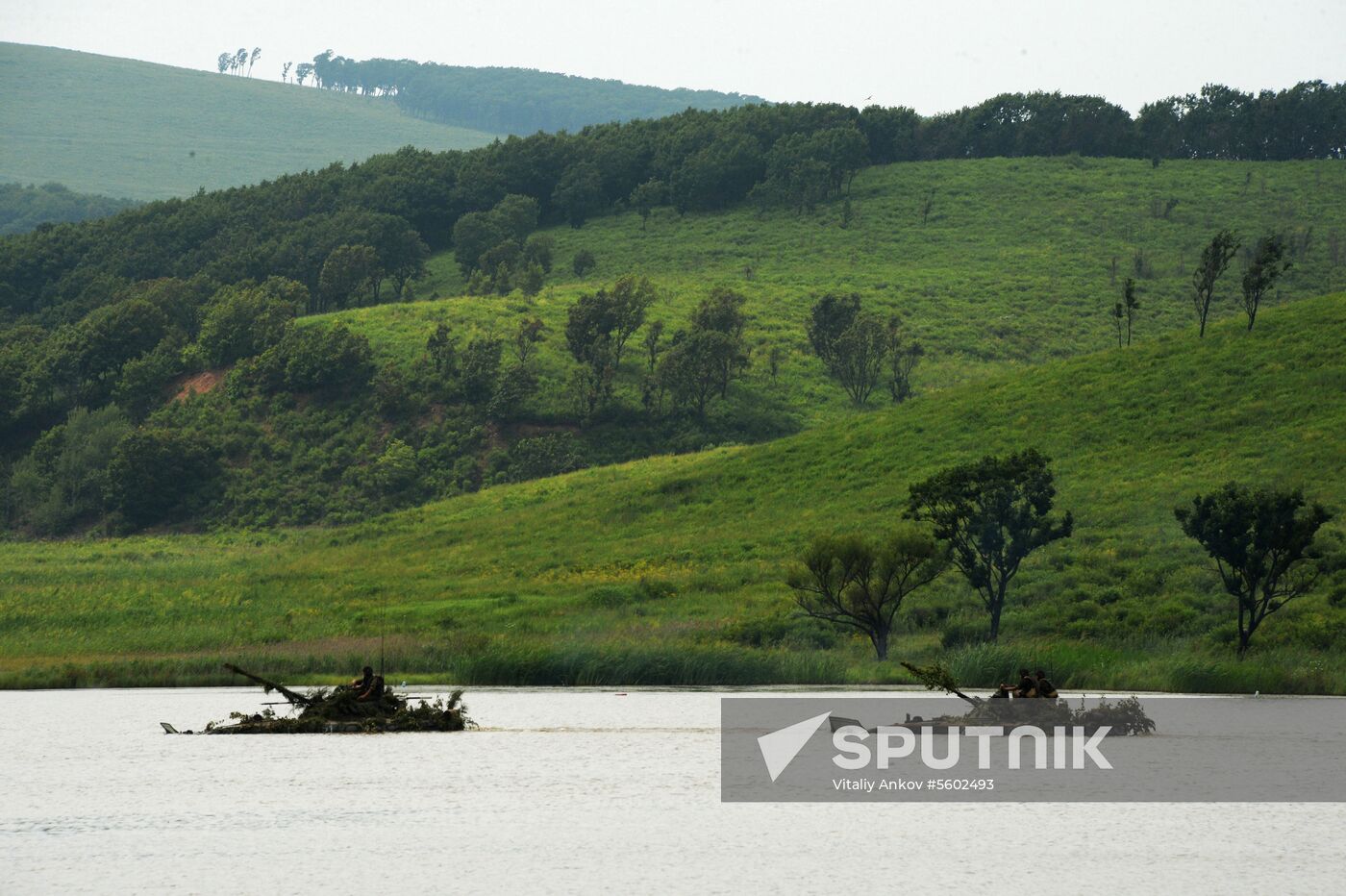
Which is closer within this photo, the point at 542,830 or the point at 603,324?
the point at 542,830

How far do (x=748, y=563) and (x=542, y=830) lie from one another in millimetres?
44859

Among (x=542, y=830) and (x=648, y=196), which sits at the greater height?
(x=648, y=196)

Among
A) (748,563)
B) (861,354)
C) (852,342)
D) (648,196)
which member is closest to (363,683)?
(748,563)

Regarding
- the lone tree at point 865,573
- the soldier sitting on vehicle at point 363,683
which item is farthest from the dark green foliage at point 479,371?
the soldier sitting on vehicle at point 363,683

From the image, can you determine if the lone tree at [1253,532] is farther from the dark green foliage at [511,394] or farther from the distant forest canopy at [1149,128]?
the distant forest canopy at [1149,128]

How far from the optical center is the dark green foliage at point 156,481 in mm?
115688

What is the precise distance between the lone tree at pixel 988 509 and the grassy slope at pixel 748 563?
2.59 meters

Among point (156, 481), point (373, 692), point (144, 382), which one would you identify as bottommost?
point (156, 481)

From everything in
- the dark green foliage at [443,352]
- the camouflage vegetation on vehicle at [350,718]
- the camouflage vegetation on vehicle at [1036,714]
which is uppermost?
the dark green foliage at [443,352]

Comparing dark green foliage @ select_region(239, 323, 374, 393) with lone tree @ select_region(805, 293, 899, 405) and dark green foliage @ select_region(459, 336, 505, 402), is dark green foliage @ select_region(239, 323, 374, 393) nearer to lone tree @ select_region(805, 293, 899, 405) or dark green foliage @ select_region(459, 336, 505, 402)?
dark green foliage @ select_region(459, 336, 505, 402)

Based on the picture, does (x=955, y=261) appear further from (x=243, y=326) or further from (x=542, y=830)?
(x=542, y=830)

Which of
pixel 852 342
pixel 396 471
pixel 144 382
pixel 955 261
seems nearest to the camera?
pixel 396 471

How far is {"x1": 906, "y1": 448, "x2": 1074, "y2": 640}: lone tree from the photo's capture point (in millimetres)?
54281

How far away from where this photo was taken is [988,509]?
182 ft
